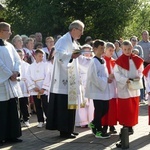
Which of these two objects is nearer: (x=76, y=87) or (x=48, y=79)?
(x=76, y=87)

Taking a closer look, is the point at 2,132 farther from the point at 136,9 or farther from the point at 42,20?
the point at 136,9

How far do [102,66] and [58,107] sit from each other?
3.84 feet

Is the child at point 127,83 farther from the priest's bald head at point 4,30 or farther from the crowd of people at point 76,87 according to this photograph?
the priest's bald head at point 4,30

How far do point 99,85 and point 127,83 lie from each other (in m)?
0.55

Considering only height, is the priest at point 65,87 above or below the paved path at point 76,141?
above

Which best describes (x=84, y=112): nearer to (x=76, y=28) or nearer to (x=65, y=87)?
(x=65, y=87)

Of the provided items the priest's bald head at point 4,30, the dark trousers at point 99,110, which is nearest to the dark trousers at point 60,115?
the dark trousers at point 99,110

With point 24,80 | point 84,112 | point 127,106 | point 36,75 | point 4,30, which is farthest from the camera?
point 24,80

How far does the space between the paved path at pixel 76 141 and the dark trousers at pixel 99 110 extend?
Result: 286 mm

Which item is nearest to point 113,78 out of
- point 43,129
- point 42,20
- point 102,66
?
point 102,66

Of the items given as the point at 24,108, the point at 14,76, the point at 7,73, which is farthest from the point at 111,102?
the point at 24,108

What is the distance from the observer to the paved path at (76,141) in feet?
22.5

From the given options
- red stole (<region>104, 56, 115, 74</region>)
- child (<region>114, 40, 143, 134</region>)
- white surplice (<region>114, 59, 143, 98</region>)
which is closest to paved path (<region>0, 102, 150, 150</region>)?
child (<region>114, 40, 143, 134</region>)

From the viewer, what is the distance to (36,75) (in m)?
8.97
